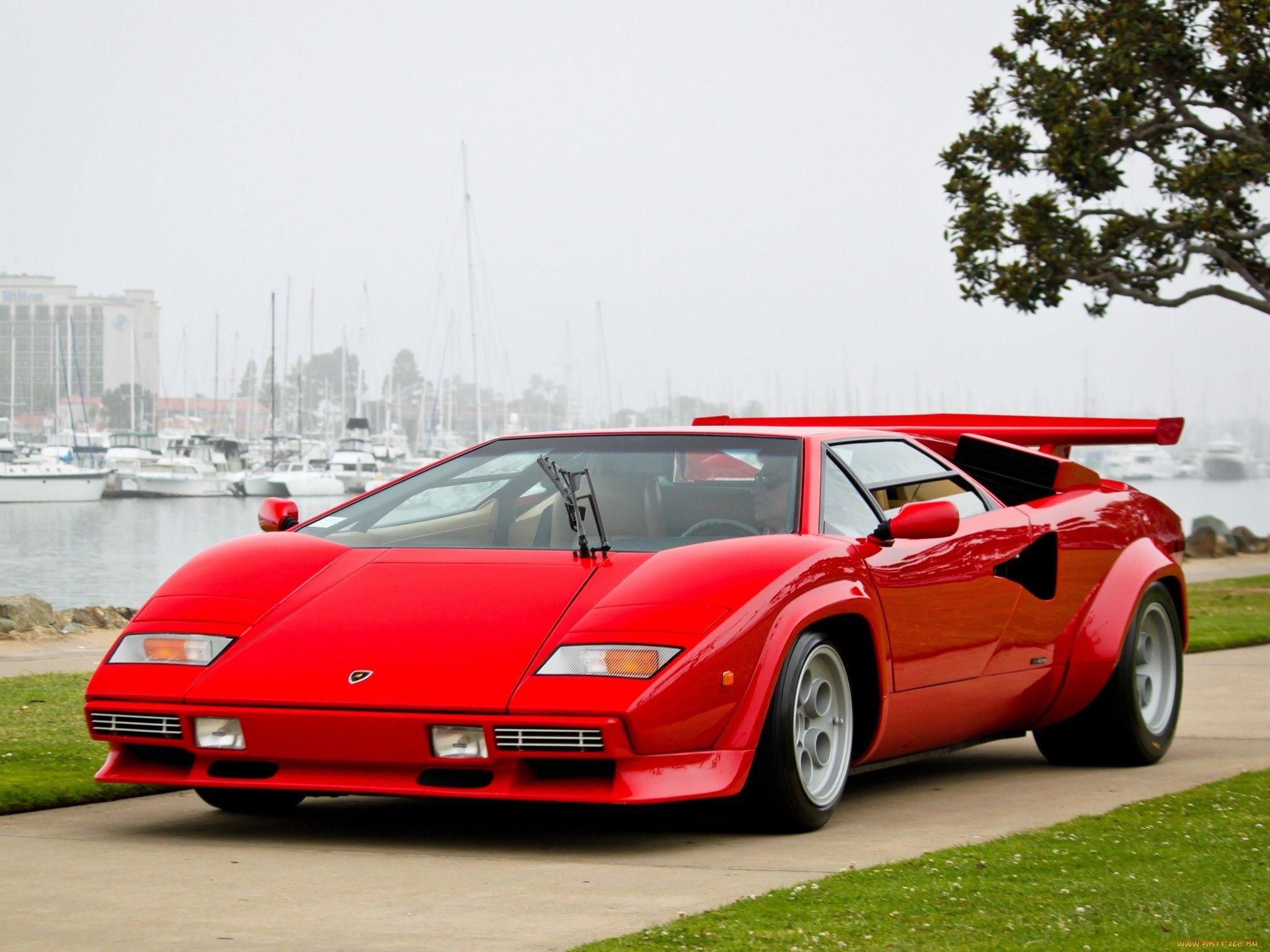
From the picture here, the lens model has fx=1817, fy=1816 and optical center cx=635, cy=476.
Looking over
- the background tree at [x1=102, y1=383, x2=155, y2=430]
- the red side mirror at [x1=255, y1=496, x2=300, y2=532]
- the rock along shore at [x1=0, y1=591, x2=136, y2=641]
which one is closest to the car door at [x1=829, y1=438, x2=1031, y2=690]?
the red side mirror at [x1=255, y1=496, x2=300, y2=532]

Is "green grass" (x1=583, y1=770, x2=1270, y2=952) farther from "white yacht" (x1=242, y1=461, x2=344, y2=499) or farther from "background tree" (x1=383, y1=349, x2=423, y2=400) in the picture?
"background tree" (x1=383, y1=349, x2=423, y2=400)

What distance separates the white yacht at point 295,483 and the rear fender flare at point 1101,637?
75.1m

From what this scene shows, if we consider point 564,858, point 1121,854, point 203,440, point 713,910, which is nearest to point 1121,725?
point 1121,854

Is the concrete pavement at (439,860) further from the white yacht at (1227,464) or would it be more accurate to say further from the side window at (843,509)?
the white yacht at (1227,464)

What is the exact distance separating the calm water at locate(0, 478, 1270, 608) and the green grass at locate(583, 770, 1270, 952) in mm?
17901

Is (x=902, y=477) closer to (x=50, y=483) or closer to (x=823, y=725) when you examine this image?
(x=823, y=725)

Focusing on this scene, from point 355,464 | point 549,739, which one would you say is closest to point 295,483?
point 355,464

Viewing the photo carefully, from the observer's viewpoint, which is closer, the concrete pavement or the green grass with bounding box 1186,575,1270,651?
the concrete pavement

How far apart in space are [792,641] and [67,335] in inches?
4119

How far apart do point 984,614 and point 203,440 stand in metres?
87.2

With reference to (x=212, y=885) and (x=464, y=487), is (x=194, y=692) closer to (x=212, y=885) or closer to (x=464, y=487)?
(x=212, y=885)

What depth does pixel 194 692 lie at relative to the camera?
17.7ft

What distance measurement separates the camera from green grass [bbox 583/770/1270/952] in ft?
13.1

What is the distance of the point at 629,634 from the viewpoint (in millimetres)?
5238
